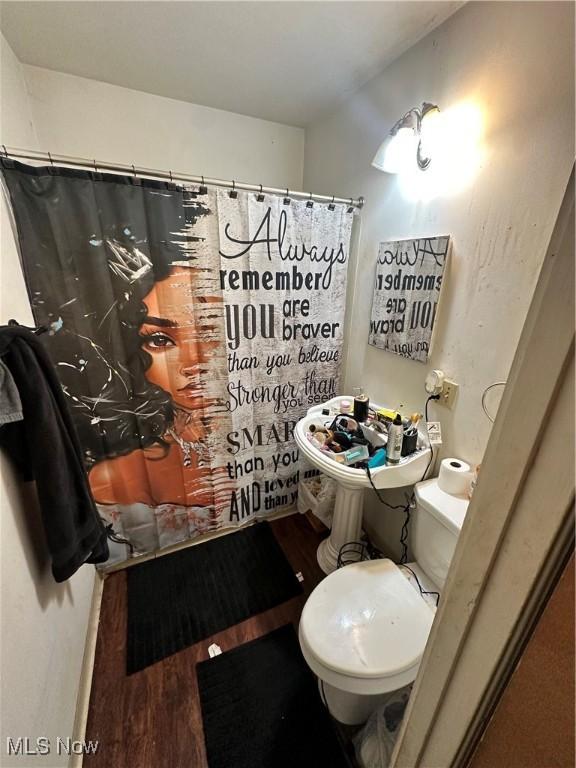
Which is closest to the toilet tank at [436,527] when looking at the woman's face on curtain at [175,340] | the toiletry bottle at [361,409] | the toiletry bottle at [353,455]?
the toiletry bottle at [353,455]

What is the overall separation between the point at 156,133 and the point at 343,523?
2.22 meters

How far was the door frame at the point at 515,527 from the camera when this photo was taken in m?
0.32

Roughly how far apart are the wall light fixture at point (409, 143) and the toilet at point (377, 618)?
1267 millimetres

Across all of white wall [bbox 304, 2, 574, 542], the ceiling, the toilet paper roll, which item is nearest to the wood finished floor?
the toilet paper roll

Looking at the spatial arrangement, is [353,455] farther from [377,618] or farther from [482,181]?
[482,181]

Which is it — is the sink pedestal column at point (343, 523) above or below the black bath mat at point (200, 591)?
above

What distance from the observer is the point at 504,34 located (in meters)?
0.89

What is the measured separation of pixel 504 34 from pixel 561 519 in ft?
4.49

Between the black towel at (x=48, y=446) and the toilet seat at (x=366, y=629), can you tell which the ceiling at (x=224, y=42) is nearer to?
the black towel at (x=48, y=446)

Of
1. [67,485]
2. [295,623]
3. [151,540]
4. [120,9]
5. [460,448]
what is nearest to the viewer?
[67,485]

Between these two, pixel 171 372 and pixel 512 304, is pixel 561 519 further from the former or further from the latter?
pixel 171 372

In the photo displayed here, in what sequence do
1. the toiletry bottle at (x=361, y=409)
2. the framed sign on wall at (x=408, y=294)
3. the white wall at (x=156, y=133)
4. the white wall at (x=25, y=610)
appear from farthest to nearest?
the toiletry bottle at (x=361, y=409), the white wall at (x=156, y=133), the framed sign on wall at (x=408, y=294), the white wall at (x=25, y=610)

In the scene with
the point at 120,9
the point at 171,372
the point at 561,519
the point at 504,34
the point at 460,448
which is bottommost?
the point at 460,448

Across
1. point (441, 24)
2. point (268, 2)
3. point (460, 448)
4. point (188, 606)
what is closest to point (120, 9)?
point (268, 2)
